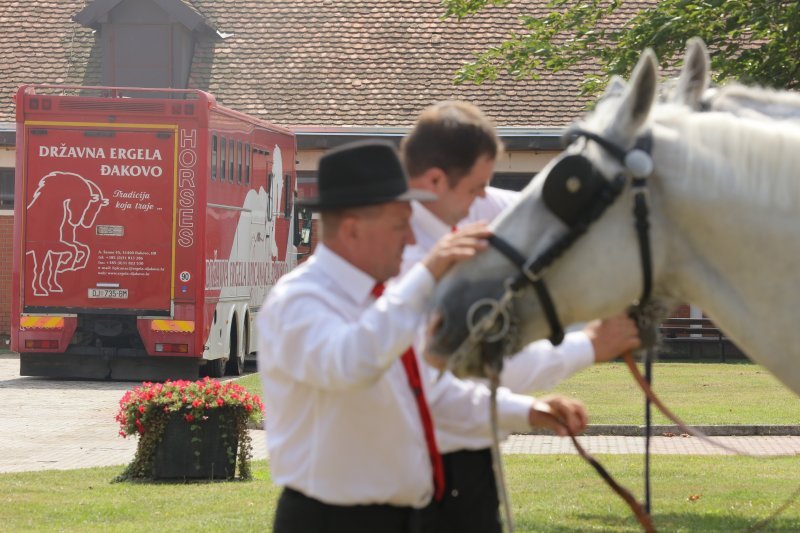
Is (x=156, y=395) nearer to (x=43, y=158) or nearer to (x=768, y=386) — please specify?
(x=43, y=158)

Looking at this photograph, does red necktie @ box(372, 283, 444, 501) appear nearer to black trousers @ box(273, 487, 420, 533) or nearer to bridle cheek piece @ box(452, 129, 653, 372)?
black trousers @ box(273, 487, 420, 533)

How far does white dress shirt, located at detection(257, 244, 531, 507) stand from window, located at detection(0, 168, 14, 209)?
27856mm

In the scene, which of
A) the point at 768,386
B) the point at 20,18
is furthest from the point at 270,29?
the point at 768,386

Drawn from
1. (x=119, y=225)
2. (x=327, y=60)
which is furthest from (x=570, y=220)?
(x=327, y=60)

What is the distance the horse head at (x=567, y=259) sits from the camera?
10.9 feet

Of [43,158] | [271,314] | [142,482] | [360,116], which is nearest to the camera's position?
[271,314]

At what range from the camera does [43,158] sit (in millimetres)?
19750

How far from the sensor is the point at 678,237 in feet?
11.0

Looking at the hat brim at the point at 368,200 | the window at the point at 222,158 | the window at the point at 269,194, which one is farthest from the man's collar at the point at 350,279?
the window at the point at 269,194

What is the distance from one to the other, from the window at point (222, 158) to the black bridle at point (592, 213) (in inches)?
687

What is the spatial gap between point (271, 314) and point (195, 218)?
16.6 m

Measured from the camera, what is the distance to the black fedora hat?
11.8 ft

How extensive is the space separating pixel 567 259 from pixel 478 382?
2.52 ft

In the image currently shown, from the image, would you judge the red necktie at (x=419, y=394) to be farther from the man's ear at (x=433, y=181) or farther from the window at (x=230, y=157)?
the window at (x=230, y=157)
